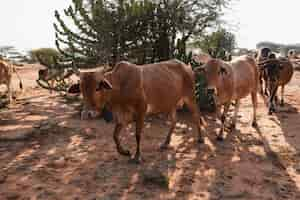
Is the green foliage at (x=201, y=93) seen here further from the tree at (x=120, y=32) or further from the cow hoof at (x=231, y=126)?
the cow hoof at (x=231, y=126)

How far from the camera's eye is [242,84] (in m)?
7.56

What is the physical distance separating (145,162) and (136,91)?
1.18 metres

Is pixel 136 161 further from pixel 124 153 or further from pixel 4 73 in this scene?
pixel 4 73

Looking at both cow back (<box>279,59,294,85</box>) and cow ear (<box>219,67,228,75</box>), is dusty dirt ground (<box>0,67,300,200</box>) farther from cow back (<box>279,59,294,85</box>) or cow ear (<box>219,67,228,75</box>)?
cow back (<box>279,59,294,85</box>)

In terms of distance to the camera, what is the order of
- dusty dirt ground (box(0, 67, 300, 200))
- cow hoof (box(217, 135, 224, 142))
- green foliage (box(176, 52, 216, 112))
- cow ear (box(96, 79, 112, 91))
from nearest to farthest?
cow ear (box(96, 79, 112, 91)), dusty dirt ground (box(0, 67, 300, 200)), cow hoof (box(217, 135, 224, 142)), green foliage (box(176, 52, 216, 112))

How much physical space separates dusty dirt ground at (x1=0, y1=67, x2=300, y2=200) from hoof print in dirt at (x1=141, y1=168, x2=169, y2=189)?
14mm

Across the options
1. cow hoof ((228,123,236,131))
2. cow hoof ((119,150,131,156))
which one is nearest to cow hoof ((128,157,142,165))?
cow hoof ((119,150,131,156))

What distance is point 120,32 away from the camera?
884 cm

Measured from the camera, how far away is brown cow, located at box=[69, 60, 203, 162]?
4.37 meters

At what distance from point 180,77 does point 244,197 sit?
2.71m

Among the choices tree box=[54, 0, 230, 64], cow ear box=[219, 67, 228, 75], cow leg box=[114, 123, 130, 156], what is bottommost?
cow leg box=[114, 123, 130, 156]

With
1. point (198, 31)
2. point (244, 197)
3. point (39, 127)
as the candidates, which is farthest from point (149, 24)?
point (244, 197)

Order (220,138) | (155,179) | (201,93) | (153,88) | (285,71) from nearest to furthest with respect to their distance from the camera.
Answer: (155,179)
(153,88)
(220,138)
(201,93)
(285,71)

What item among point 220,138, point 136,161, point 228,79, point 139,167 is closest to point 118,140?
point 136,161
